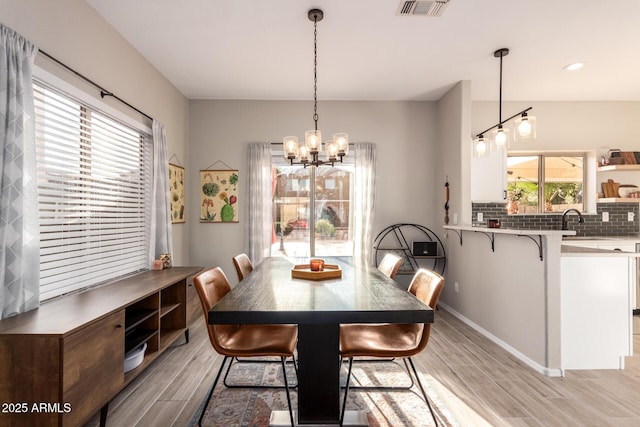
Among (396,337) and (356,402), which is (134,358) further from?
(396,337)

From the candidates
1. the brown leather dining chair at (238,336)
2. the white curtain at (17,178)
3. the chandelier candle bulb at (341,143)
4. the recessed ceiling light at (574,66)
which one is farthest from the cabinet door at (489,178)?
the white curtain at (17,178)

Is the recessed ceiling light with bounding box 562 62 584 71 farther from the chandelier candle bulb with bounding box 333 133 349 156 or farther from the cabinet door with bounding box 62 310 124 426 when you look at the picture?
the cabinet door with bounding box 62 310 124 426

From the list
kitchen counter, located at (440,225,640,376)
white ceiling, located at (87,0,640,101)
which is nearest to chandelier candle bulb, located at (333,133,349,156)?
white ceiling, located at (87,0,640,101)

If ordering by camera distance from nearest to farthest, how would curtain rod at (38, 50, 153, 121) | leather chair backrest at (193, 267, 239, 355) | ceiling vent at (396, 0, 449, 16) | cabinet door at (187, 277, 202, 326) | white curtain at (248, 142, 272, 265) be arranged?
leather chair backrest at (193, 267, 239, 355), curtain rod at (38, 50, 153, 121), ceiling vent at (396, 0, 449, 16), cabinet door at (187, 277, 202, 326), white curtain at (248, 142, 272, 265)

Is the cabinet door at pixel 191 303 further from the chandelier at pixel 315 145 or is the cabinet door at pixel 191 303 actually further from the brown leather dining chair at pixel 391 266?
the brown leather dining chair at pixel 391 266

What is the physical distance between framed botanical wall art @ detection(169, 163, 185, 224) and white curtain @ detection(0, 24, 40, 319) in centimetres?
206

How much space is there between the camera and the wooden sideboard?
1511 millimetres

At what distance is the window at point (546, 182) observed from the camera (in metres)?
4.63

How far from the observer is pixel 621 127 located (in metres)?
4.63

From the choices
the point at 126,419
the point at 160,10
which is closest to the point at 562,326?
the point at 126,419

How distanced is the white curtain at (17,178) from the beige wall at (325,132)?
267 cm

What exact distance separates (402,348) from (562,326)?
152 centimetres

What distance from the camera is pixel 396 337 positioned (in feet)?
6.72

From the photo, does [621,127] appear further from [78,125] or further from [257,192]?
[78,125]
